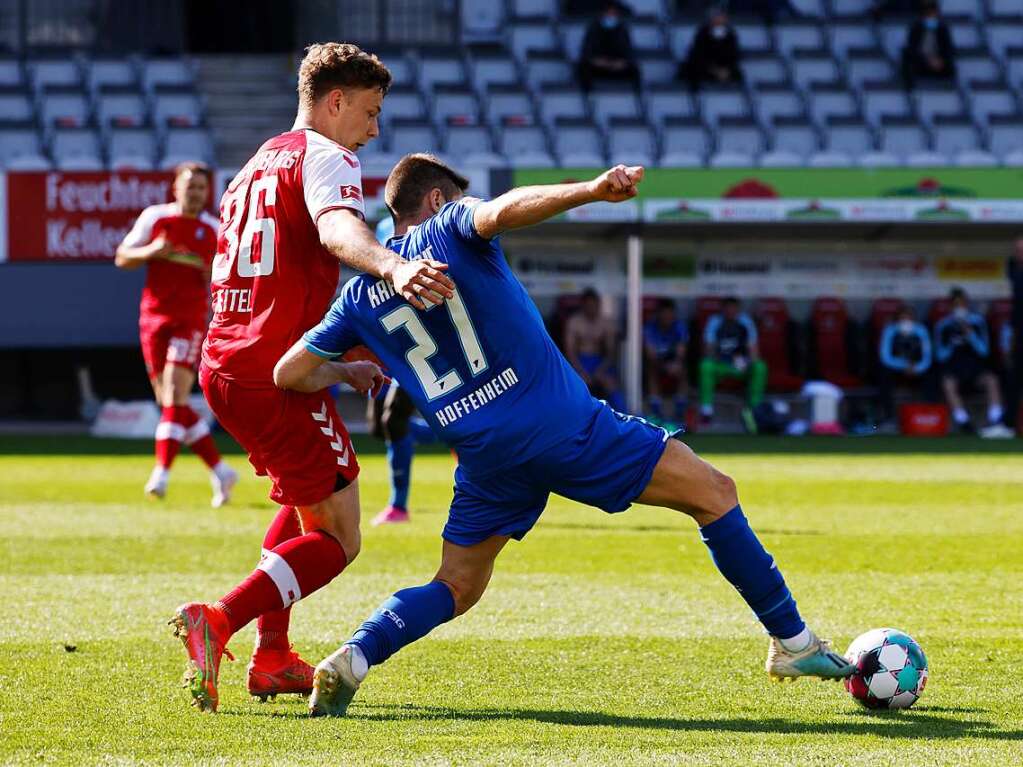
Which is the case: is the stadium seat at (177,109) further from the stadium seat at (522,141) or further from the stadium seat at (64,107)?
the stadium seat at (522,141)

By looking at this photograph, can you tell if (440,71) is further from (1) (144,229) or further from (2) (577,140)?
(1) (144,229)

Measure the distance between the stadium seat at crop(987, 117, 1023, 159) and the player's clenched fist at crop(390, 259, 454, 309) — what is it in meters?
19.4

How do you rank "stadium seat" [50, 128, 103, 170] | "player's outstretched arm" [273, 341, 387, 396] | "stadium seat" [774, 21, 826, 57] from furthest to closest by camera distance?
"stadium seat" [774, 21, 826, 57] → "stadium seat" [50, 128, 103, 170] → "player's outstretched arm" [273, 341, 387, 396]

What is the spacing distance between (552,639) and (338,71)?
224cm

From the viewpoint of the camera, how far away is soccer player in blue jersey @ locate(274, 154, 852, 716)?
14.5ft

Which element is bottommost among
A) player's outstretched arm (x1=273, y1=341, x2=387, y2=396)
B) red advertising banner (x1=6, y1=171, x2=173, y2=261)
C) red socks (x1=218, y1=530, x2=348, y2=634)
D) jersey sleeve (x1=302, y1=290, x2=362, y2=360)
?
red advertising banner (x1=6, y1=171, x2=173, y2=261)

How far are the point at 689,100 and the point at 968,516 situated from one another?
45.1ft

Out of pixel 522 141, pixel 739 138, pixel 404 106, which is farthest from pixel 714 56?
pixel 404 106

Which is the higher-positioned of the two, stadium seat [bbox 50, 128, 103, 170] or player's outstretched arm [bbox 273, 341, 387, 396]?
player's outstretched arm [bbox 273, 341, 387, 396]

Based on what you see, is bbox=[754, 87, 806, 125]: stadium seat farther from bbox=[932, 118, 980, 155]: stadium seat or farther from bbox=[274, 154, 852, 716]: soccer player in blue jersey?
bbox=[274, 154, 852, 716]: soccer player in blue jersey

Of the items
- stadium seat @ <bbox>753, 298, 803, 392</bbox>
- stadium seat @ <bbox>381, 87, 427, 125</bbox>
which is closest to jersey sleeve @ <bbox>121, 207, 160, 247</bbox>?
stadium seat @ <bbox>753, 298, 803, 392</bbox>

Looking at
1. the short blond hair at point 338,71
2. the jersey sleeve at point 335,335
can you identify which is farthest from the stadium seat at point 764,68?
the jersey sleeve at point 335,335

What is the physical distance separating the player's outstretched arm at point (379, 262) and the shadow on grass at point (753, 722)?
123cm

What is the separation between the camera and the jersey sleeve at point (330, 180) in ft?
14.8
